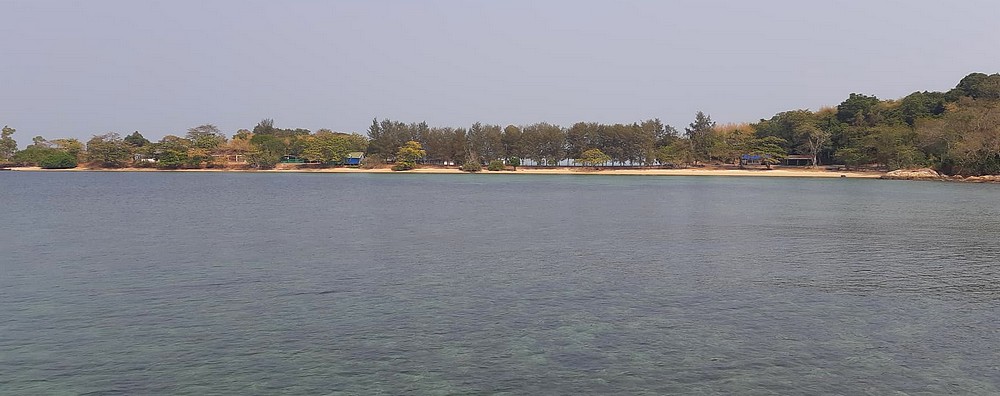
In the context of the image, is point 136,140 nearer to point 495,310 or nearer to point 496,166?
point 496,166

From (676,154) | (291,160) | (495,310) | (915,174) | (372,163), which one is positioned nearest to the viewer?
(495,310)

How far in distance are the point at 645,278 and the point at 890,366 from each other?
7924mm

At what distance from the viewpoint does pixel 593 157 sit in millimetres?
123812

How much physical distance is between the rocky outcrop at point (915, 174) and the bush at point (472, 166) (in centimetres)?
6587

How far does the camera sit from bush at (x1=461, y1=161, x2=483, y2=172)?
424ft

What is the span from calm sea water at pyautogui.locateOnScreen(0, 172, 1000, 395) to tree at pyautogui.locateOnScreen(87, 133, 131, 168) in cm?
11299

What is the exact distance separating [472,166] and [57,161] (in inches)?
3025

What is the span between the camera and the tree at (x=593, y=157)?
12375cm

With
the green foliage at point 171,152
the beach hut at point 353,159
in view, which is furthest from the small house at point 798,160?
the green foliage at point 171,152

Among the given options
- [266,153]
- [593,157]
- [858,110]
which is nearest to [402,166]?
[266,153]

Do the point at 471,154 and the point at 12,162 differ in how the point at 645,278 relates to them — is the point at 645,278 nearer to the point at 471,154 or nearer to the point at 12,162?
the point at 471,154

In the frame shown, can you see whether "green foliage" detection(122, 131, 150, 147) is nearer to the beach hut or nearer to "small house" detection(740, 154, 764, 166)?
the beach hut

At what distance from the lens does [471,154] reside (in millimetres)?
132000

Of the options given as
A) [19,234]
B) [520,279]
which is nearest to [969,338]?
[520,279]
